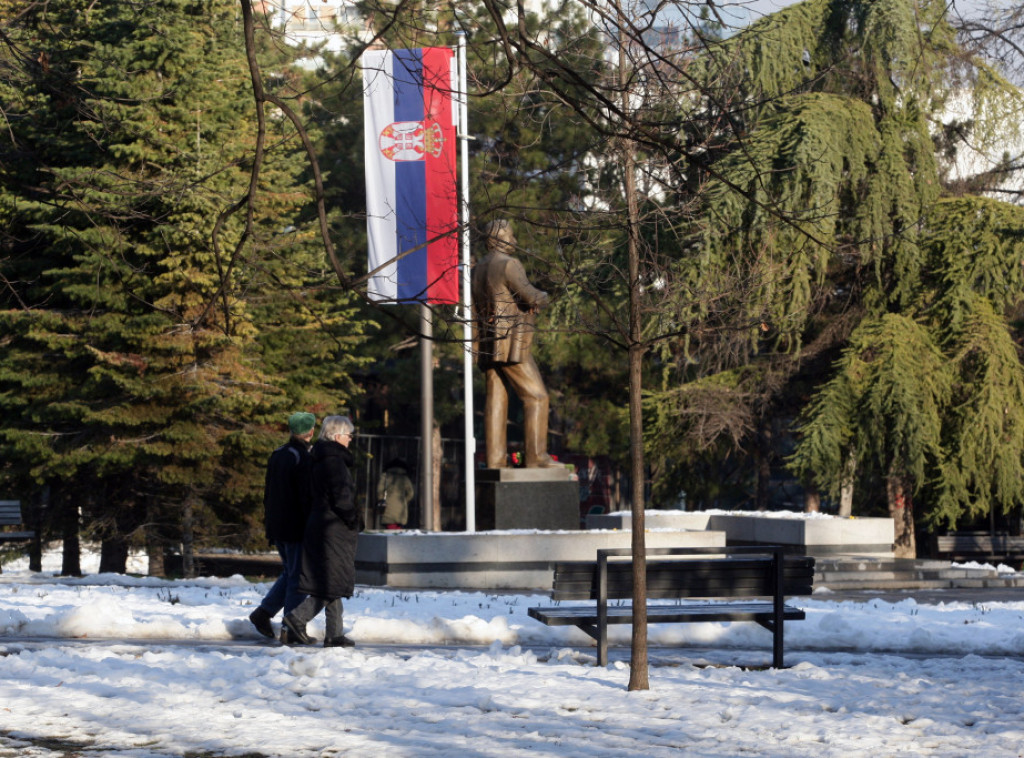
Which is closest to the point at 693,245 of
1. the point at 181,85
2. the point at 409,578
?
the point at 181,85

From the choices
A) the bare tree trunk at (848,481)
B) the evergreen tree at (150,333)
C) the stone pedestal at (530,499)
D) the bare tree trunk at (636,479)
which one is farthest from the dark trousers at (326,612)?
the bare tree trunk at (848,481)

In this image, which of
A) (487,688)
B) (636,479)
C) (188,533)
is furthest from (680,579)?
(188,533)

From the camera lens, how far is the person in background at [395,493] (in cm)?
3353

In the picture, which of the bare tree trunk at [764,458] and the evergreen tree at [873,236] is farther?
the bare tree trunk at [764,458]

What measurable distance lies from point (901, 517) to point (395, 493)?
13829 millimetres

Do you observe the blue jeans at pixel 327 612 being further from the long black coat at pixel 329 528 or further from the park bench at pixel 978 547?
the park bench at pixel 978 547

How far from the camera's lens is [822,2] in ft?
83.4

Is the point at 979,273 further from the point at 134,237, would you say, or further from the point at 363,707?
the point at 363,707

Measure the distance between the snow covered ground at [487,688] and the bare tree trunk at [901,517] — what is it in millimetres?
13791

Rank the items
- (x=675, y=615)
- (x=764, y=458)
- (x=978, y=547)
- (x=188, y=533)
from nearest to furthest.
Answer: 1. (x=675, y=615)
2. (x=188, y=533)
3. (x=978, y=547)
4. (x=764, y=458)

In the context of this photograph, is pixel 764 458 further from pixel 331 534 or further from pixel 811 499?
pixel 331 534

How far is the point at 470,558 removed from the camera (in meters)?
14.8

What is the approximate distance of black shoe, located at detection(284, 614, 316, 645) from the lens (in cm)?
878

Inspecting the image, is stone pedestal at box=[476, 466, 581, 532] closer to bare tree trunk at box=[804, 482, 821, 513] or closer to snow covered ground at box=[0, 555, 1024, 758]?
snow covered ground at box=[0, 555, 1024, 758]
